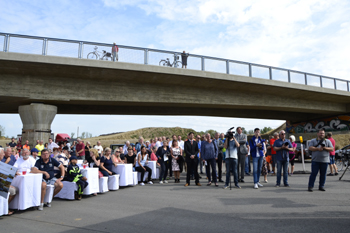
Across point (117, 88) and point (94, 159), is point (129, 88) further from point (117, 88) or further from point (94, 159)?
point (94, 159)

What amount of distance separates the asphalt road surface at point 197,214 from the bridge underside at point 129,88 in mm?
11488

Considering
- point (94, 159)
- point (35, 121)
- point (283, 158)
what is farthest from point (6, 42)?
point (283, 158)

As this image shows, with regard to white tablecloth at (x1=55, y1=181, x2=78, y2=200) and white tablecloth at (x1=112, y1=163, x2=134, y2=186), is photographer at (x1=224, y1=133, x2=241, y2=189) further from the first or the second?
white tablecloth at (x1=55, y1=181, x2=78, y2=200)

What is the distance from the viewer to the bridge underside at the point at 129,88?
659 inches

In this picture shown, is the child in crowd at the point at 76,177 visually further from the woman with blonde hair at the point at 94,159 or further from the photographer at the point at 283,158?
the photographer at the point at 283,158

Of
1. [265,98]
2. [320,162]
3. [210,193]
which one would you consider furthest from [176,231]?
[265,98]

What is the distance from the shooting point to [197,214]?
5.37m

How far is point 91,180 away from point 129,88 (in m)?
12.2

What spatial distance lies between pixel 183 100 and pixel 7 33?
12518 mm

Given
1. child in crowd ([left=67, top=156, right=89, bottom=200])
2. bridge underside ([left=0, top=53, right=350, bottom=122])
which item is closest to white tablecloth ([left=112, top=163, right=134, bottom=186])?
child in crowd ([left=67, top=156, right=89, bottom=200])

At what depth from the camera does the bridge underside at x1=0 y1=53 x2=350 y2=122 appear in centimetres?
1674

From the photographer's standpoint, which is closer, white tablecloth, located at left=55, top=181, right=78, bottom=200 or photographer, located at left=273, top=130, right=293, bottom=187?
white tablecloth, located at left=55, top=181, right=78, bottom=200

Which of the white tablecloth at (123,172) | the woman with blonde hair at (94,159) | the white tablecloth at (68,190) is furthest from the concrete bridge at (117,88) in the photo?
the white tablecloth at (68,190)

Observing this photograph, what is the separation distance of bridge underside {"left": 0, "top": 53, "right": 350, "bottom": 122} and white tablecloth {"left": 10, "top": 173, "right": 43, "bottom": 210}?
1149cm
